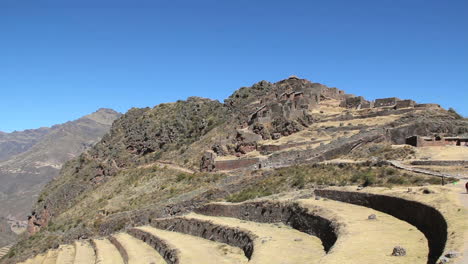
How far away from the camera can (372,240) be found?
45.6 feet

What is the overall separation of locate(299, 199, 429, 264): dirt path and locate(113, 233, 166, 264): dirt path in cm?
986

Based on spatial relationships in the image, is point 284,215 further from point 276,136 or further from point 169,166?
point 169,166

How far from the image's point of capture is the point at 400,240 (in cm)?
1377

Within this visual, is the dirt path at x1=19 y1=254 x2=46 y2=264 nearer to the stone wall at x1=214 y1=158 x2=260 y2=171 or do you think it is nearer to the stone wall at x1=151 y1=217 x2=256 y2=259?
the stone wall at x1=151 y1=217 x2=256 y2=259

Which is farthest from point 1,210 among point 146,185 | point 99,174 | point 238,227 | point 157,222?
point 238,227

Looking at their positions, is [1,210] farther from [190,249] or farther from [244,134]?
[190,249]

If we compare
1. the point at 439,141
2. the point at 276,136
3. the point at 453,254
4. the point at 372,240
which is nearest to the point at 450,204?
the point at 372,240

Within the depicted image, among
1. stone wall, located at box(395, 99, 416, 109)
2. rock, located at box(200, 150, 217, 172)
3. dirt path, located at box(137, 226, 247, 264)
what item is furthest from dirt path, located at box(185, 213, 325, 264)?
stone wall, located at box(395, 99, 416, 109)

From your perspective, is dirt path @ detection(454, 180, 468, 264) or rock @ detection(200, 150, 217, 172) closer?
dirt path @ detection(454, 180, 468, 264)

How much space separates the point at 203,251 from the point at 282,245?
5503mm

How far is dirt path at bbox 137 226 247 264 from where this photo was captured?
1955cm

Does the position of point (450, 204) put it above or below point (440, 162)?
below

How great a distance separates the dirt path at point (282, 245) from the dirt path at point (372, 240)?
1029 mm

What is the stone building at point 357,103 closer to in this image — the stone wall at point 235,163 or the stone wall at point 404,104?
the stone wall at point 404,104
